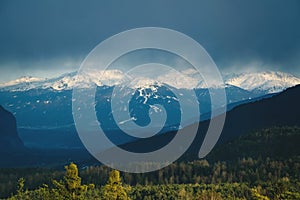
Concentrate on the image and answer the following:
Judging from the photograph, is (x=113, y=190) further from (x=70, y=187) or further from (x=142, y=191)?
(x=142, y=191)

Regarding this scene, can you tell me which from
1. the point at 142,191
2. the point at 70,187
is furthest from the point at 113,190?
the point at 142,191

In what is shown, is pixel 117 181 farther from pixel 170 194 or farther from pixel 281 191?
pixel 170 194

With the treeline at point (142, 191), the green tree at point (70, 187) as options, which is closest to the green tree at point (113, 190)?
the treeline at point (142, 191)

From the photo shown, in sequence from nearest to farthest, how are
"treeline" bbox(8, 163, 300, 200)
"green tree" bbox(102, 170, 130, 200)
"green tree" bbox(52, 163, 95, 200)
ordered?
"green tree" bbox(52, 163, 95, 200) < "treeline" bbox(8, 163, 300, 200) < "green tree" bbox(102, 170, 130, 200)

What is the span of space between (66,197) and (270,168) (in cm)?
→ 13848

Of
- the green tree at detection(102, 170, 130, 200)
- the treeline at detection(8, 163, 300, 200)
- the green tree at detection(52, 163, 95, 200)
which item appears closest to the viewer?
the green tree at detection(52, 163, 95, 200)

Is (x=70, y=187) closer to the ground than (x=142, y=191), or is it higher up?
closer to the ground

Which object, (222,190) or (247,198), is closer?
(247,198)

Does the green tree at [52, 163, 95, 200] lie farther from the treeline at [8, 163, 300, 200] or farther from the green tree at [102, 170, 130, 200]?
the green tree at [102, 170, 130, 200]

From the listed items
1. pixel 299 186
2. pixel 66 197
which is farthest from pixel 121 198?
pixel 299 186

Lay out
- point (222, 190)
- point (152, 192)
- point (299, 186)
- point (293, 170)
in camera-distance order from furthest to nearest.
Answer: point (293, 170) < point (152, 192) < point (222, 190) < point (299, 186)

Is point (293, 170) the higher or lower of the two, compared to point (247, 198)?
higher

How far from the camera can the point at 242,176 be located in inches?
7549

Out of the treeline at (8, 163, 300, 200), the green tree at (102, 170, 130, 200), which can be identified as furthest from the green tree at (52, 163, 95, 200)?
the green tree at (102, 170, 130, 200)
